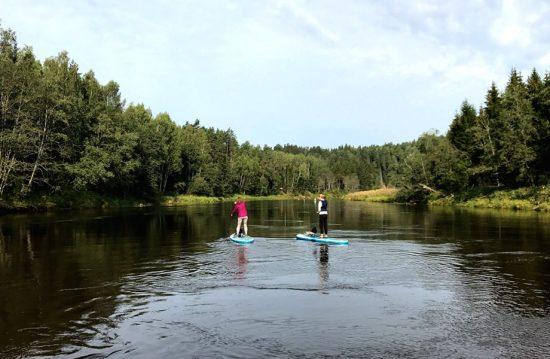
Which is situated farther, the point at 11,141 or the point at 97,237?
the point at 11,141

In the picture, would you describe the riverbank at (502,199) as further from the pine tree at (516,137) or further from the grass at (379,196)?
the grass at (379,196)

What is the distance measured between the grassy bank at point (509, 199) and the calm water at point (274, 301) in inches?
1433

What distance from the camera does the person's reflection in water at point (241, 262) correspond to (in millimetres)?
15241

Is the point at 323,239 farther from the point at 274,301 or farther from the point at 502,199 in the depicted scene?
the point at 502,199

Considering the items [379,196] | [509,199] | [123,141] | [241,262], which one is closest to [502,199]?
[509,199]

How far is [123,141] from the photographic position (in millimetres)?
72312

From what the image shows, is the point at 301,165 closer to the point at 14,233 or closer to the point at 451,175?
the point at 451,175

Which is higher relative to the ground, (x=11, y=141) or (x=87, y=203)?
(x=11, y=141)

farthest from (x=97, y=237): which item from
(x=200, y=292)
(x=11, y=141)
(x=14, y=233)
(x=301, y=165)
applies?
(x=301, y=165)

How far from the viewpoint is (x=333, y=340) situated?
8.74 metres

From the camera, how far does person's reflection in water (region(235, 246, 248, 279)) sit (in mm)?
15241

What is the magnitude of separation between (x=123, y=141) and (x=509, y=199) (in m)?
58.4

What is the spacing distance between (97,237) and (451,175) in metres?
64.8

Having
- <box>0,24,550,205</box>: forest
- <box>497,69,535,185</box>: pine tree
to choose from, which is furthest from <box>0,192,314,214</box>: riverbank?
<box>497,69,535,185</box>: pine tree
